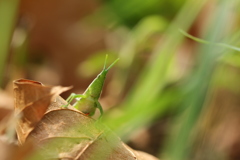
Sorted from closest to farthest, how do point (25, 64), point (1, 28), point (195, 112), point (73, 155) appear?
point (73, 155) → point (195, 112) → point (1, 28) → point (25, 64)

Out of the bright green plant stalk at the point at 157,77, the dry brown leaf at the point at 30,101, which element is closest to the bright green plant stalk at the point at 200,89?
the bright green plant stalk at the point at 157,77

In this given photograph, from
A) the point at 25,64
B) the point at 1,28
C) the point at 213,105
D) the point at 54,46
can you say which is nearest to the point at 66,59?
the point at 54,46

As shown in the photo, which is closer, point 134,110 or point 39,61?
point 134,110

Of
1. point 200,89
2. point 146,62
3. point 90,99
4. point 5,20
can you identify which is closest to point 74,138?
point 90,99

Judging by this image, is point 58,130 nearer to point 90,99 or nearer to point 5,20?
point 90,99

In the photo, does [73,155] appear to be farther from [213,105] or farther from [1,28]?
[1,28]
